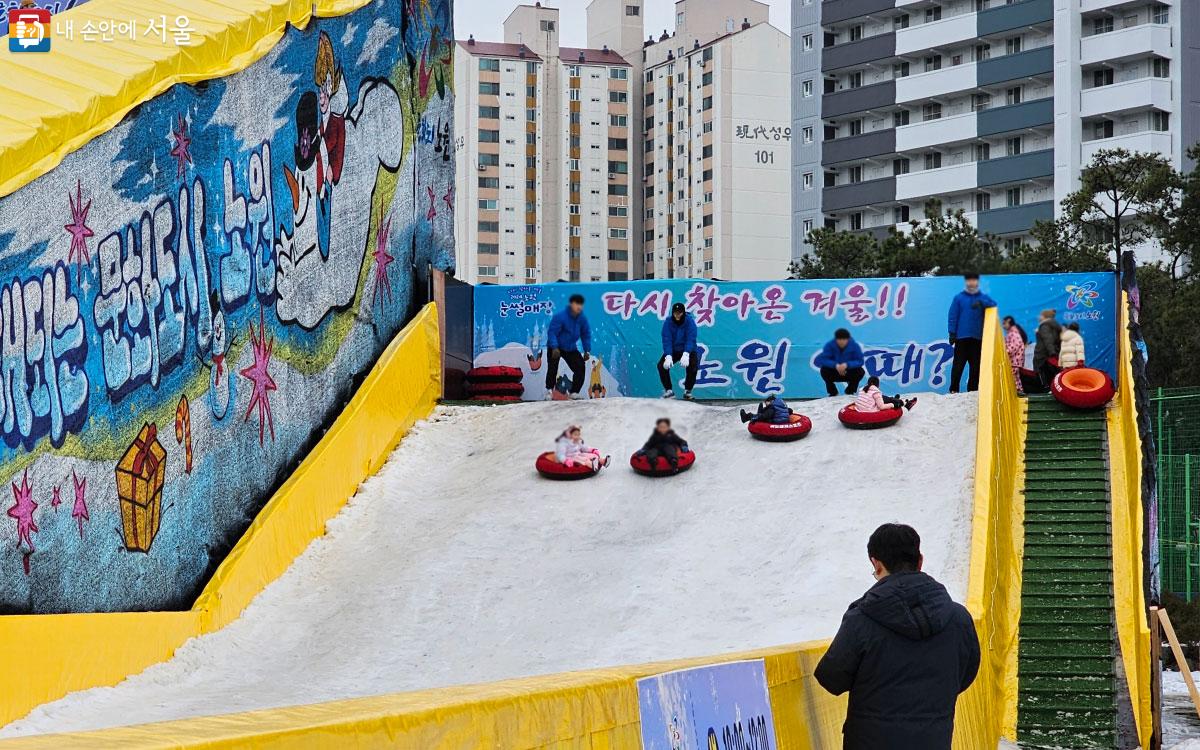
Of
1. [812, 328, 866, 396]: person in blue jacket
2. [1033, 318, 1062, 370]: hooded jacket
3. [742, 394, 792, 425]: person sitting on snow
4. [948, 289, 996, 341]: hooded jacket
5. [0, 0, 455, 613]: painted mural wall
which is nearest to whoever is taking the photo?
[0, 0, 455, 613]: painted mural wall

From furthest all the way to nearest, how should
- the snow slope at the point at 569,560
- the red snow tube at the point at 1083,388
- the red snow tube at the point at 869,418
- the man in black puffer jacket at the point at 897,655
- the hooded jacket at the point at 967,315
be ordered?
1. the hooded jacket at the point at 967,315
2. the red snow tube at the point at 1083,388
3. the red snow tube at the point at 869,418
4. the snow slope at the point at 569,560
5. the man in black puffer jacket at the point at 897,655

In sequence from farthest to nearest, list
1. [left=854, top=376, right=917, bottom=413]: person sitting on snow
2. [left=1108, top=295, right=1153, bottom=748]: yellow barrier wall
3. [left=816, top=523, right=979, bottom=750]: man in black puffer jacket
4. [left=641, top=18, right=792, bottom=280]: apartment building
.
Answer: [left=641, top=18, right=792, bottom=280]: apartment building < [left=854, top=376, right=917, bottom=413]: person sitting on snow < [left=1108, top=295, right=1153, bottom=748]: yellow barrier wall < [left=816, top=523, right=979, bottom=750]: man in black puffer jacket

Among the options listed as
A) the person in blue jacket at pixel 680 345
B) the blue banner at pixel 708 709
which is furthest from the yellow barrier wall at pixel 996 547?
the person in blue jacket at pixel 680 345

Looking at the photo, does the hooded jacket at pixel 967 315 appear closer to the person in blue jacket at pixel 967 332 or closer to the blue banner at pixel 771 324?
the person in blue jacket at pixel 967 332

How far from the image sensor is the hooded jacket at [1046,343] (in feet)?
67.6

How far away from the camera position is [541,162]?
109 metres

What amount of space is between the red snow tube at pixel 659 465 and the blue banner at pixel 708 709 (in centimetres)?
1067

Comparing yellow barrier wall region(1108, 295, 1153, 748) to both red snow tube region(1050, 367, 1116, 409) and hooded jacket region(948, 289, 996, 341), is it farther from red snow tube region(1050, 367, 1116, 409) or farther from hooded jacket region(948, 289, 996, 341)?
hooded jacket region(948, 289, 996, 341)

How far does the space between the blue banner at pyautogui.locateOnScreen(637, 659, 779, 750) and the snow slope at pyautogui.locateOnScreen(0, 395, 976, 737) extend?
6.02 meters

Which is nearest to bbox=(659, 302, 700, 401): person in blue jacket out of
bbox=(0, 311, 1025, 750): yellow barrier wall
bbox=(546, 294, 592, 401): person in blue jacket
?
bbox=(546, 294, 592, 401): person in blue jacket

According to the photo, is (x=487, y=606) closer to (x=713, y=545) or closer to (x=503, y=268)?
(x=713, y=545)

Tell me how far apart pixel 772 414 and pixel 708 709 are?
39.9ft

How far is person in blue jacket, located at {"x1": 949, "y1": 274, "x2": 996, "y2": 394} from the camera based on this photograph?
20.1 metres

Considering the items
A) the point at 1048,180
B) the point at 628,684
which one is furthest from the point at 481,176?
the point at 628,684
